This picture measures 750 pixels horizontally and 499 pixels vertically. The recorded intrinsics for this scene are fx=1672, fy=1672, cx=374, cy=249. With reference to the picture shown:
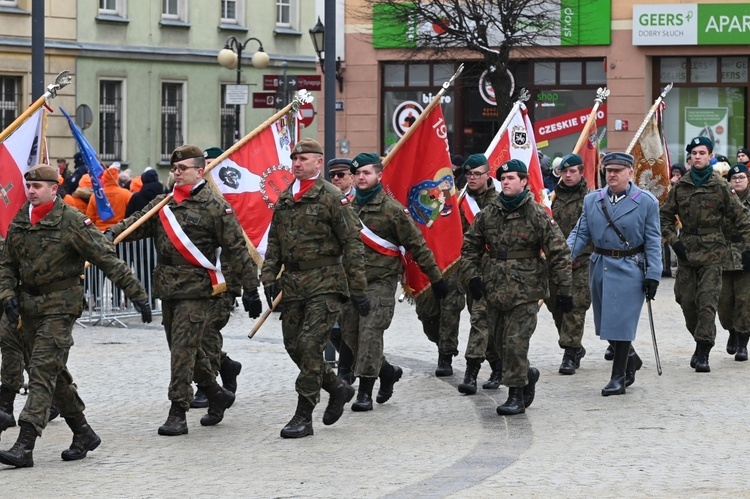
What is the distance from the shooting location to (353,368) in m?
12.7

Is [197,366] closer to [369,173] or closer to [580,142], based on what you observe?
[369,173]

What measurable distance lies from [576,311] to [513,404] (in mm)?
2770

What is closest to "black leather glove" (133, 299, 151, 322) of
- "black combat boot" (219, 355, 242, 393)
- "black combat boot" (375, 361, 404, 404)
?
"black combat boot" (219, 355, 242, 393)

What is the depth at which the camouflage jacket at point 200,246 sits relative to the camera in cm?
1082

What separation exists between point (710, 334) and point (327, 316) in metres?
4.57

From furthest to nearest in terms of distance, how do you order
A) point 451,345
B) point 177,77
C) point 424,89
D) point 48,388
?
point 177,77, point 424,89, point 451,345, point 48,388

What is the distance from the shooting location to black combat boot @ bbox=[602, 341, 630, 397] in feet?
41.0

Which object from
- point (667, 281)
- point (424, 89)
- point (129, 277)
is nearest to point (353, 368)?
point (129, 277)

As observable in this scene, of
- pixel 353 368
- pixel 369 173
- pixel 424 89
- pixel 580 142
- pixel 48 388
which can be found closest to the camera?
pixel 48 388

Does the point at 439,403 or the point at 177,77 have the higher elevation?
the point at 177,77

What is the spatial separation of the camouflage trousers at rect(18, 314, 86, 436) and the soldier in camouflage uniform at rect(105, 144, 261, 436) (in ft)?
3.14

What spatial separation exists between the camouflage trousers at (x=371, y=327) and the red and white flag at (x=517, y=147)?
343cm

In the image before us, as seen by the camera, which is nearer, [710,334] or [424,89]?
[710,334]

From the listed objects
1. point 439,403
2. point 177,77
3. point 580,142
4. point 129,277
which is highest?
point 177,77
